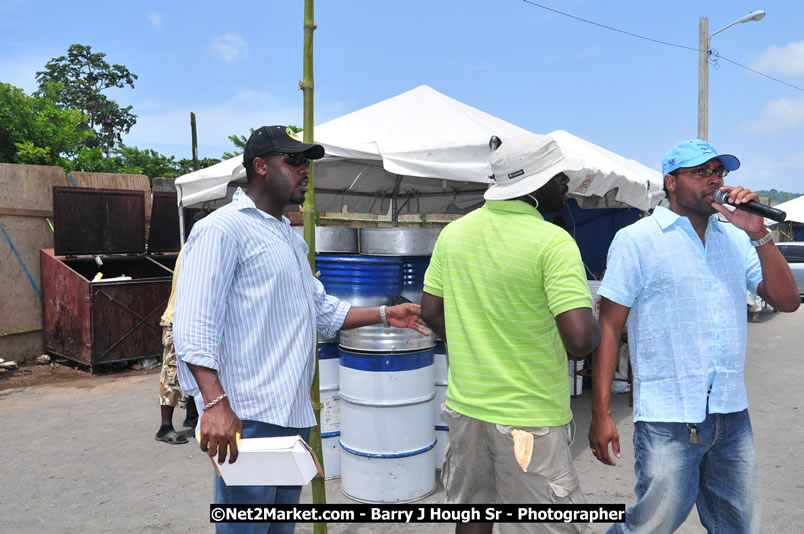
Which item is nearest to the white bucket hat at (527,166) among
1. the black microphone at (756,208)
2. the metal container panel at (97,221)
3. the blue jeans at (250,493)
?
the black microphone at (756,208)

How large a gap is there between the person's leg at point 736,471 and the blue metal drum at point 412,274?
8.30 ft

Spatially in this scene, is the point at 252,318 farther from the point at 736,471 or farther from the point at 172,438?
the point at 172,438

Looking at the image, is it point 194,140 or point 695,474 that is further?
point 194,140

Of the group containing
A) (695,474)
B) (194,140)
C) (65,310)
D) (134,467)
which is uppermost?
(194,140)

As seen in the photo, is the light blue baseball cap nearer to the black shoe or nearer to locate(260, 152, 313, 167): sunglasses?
locate(260, 152, 313, 167): sunglasses

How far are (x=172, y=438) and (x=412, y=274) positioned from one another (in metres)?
2.91

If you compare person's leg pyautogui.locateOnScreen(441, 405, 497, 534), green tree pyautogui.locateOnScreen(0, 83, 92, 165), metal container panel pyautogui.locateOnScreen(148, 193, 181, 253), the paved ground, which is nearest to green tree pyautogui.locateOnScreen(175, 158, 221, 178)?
green tree pyautogui.locateOnScreen(0, 83, 92, 165)

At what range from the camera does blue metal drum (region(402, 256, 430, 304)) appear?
4.47 metres

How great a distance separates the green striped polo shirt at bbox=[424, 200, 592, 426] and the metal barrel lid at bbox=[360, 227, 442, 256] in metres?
2.18

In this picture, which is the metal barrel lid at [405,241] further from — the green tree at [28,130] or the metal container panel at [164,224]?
the green tree at [28,130]

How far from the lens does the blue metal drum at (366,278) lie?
4.23 meters

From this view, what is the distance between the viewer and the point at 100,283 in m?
8.42

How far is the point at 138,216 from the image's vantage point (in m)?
9.73

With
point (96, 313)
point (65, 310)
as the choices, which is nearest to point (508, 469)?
point (96, 313)
